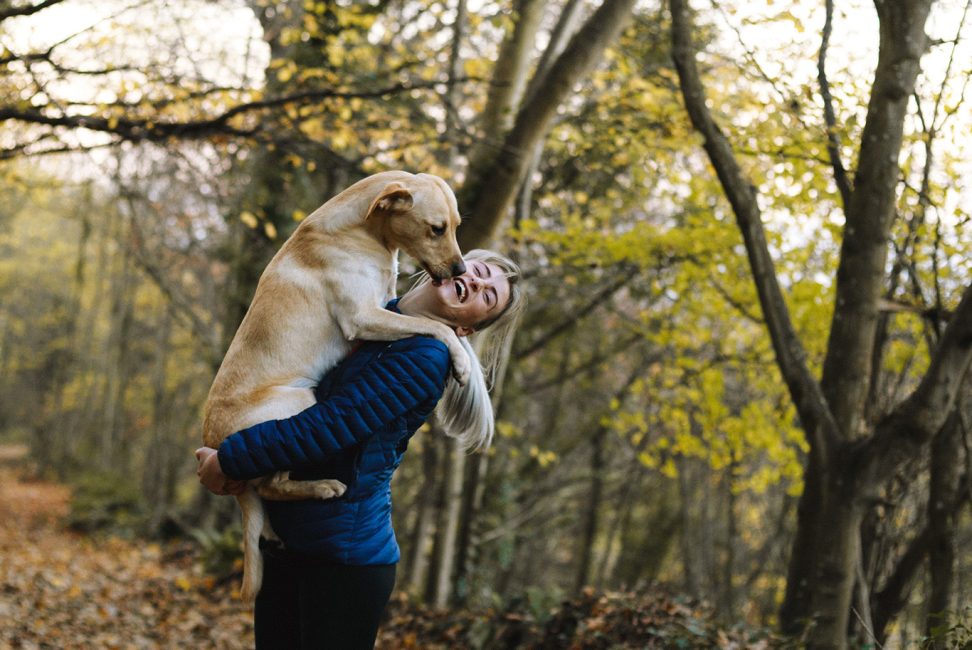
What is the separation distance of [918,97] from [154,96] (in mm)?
5450

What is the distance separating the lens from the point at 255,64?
1168cm

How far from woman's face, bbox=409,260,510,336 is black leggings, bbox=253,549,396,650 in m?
0.80

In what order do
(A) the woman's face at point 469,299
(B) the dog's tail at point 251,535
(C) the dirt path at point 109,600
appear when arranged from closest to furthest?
(B) the dog's tail at point 251,535, (A) the woman's face at point 469,299, (C) the dirt path at point 109,600

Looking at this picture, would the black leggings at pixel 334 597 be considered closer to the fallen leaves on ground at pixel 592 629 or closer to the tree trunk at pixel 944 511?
the fallen leaves on ground at pixel 592 629

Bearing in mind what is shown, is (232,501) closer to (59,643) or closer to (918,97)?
(59,643)

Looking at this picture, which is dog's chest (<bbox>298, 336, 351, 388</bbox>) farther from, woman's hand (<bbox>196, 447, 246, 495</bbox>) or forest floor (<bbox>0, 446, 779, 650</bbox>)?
forest floor (<bbox>0, 446, 779, 650</bbox>)

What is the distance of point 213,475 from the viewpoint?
2271 mm

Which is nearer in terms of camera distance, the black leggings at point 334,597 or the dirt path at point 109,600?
the black leggings at point 334,597

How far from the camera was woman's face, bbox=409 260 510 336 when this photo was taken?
2717 millimetres

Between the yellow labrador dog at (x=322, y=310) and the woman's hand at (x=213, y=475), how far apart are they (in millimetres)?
75

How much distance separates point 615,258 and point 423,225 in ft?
17.8

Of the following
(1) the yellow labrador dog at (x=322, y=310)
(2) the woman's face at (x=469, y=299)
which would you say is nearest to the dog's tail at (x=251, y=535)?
(1) the yellow labrador dog at (x=322, y=310)

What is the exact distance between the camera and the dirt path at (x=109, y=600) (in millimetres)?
7242

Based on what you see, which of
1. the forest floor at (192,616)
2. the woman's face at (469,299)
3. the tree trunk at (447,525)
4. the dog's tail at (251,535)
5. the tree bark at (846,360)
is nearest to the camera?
the dog's tail at (251,535)
